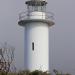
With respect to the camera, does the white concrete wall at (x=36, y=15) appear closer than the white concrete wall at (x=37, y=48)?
No

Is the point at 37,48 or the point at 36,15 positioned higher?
the point at 36,15

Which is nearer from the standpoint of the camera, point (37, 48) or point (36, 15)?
point (37, 48)

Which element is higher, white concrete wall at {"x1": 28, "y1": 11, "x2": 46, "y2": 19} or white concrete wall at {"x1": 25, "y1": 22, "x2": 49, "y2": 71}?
white concrete wall at {"x1": 28, "y1": 11, "x2": 46, "y2": 19}

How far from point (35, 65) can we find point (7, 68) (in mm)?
5819

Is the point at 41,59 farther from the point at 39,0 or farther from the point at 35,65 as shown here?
the point at 39,0

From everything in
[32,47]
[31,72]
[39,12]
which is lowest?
[31,72]

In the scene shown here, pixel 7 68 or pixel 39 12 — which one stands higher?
pixel 39 12

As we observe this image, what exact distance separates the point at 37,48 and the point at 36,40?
1.48ft

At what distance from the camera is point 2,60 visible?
1648cm

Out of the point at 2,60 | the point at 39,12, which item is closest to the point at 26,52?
the point at 39,12

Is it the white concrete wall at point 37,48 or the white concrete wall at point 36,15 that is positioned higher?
the white concrete wall at point 36,15

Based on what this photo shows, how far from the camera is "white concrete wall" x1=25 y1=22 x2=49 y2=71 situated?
22031 mm

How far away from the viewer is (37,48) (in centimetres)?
2216

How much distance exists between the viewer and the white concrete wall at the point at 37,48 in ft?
72.3
